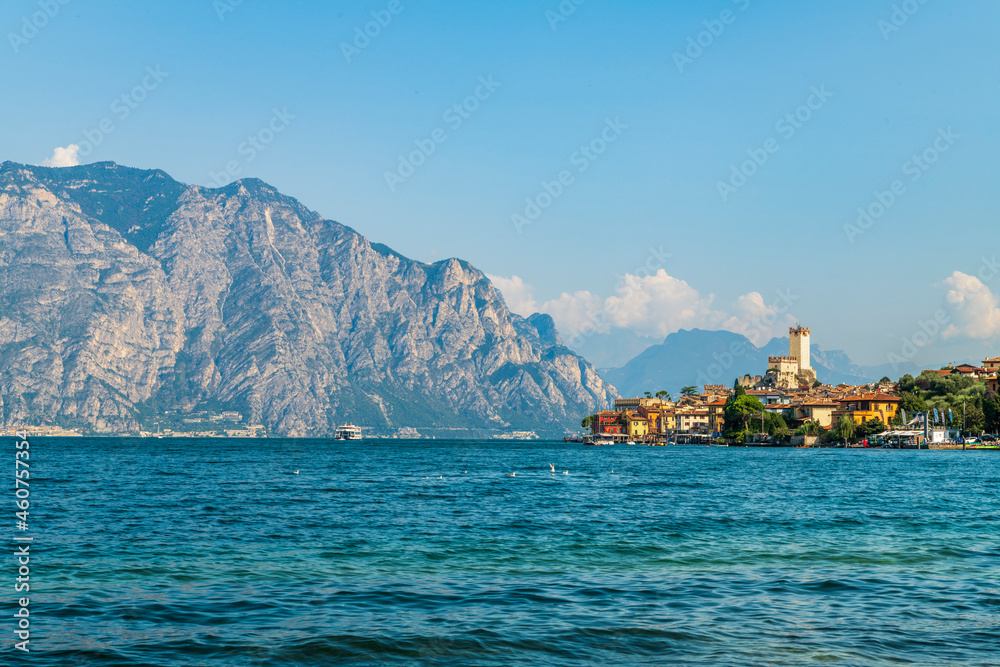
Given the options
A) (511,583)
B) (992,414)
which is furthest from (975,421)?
(511,583)

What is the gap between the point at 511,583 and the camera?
79.8 ft

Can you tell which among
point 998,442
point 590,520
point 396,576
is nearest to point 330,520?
point 590,520

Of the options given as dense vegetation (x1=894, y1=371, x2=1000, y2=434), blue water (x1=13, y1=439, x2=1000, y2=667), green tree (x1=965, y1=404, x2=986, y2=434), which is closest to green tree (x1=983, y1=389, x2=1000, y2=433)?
dense vegetation (x1=894, y1=371, x2=1000, y2=434)

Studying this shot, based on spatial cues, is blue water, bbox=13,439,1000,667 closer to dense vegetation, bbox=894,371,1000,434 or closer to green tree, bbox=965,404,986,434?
dense vegetation, bbox=894,371,1000,434

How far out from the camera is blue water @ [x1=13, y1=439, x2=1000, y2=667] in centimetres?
1714

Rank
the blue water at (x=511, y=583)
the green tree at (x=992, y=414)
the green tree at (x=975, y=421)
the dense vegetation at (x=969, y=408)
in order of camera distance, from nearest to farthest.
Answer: the blue water at (x=511, y=583), the green tree at (x=992, y=414), the dense vegetation at (x=969, y=408), the green tree at (x=975, y=421)

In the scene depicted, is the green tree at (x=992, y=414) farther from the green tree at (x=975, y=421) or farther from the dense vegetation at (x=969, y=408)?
the green tree at (x=975, y=421)

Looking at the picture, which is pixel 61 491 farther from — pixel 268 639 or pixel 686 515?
pixel 268 639

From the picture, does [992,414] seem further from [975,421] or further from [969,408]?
[969,408]

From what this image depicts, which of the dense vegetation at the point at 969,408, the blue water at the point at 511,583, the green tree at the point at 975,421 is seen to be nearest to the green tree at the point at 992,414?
the dense vegetation at the point at 969,408

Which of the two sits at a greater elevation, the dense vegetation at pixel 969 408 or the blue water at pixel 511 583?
the dense vegetation at pixel 969 408

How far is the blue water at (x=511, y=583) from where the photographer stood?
17.1m

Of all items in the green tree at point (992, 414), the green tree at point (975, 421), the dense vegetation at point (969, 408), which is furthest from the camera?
the green tree at point (975, 421)

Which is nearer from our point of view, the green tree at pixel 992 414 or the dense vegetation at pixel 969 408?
the green tree at pixel 992 414
